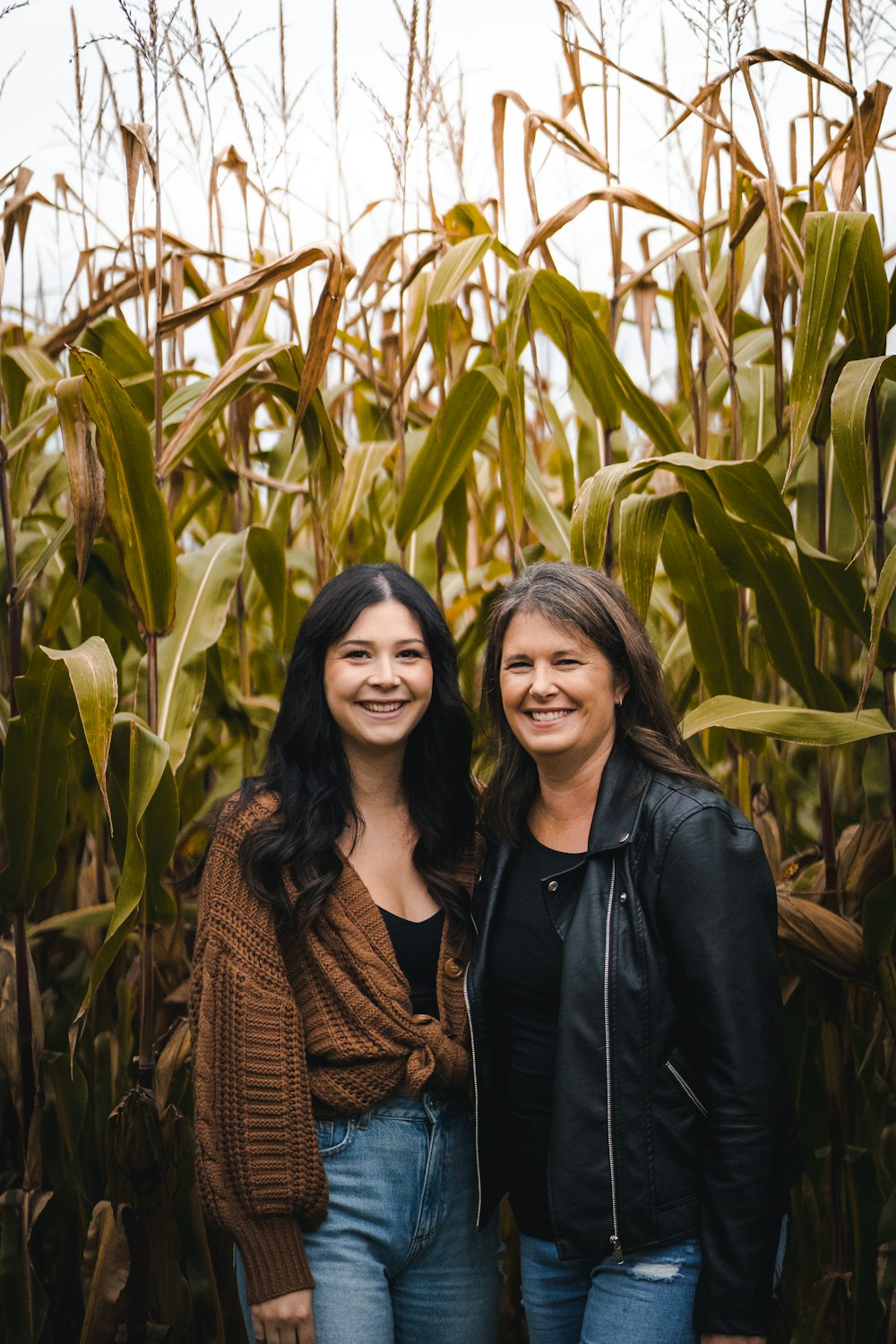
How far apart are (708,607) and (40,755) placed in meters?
1.20

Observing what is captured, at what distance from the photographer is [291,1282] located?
156 cm

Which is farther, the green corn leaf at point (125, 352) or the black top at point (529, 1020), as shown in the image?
the green corn leaf at point (125, 352)

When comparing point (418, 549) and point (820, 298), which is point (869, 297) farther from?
point (418, 549)

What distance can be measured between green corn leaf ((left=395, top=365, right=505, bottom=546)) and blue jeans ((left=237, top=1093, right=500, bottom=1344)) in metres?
1.09

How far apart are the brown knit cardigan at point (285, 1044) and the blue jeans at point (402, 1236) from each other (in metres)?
0.04

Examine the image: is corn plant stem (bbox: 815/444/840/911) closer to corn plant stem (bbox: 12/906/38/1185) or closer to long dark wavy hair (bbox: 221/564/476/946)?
long dark wavy hair (bbox: 221/564/476/946)

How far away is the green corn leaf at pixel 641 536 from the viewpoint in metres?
1.79

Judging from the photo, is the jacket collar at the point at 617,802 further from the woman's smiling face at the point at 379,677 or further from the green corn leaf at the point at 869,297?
the green corn leaf at the point at 869,297

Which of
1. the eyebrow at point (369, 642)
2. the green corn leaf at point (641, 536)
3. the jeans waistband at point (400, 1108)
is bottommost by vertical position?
the jeans waistband at point (400, 1108)

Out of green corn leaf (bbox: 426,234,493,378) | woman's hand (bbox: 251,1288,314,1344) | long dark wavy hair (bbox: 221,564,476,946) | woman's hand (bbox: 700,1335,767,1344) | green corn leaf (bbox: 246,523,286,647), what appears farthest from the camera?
green corn leaf (bbox: 246,523,286,647)

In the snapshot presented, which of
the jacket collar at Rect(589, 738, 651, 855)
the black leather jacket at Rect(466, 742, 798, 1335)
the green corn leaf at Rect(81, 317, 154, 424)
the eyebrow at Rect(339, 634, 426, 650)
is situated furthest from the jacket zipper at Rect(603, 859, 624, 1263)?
the green corn leaf at Rect(81, 317, 154, 424)

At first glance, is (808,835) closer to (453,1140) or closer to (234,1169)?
(453,1140)

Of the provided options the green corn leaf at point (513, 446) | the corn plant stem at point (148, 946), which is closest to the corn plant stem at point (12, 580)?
the corn plant stem at point (148, 946)

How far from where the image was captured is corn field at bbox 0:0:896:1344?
1.78 metres
